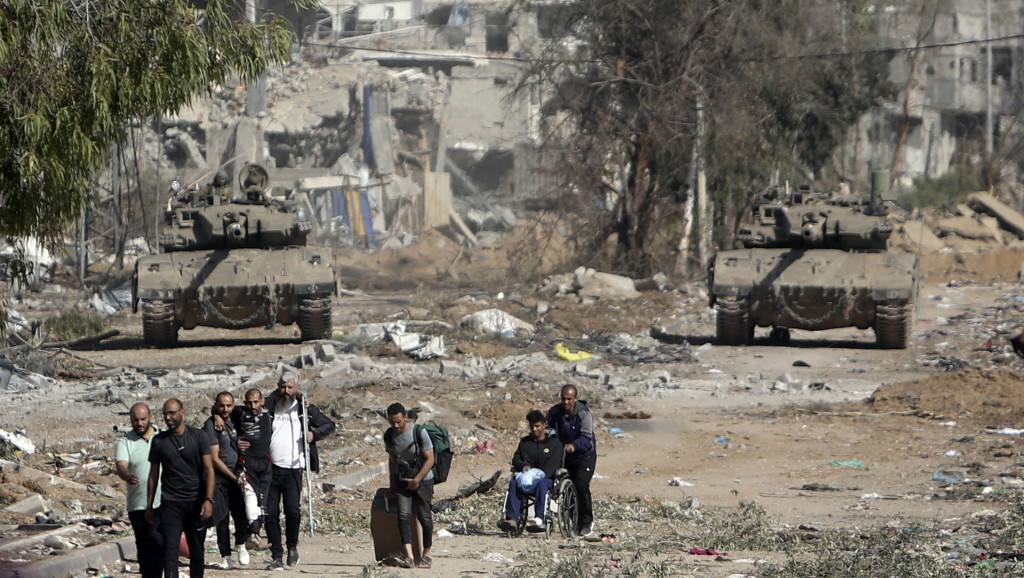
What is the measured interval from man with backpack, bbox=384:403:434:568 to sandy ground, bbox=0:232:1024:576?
0.28m

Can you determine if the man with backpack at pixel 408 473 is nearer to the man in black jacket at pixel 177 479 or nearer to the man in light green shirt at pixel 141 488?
the man in black jacket at pixel 177 479

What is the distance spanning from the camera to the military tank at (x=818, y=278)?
19.3 metres

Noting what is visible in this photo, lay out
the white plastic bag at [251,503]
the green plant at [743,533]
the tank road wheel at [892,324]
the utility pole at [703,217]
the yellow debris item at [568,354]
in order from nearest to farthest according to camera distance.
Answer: the white plastic bag at [251,503] → the green plant at [743,533] → the yellow debris item at [568,354] → the tank road wheel at [892,324] → the utility pole at [703,217]

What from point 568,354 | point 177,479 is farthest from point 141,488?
point 568,354

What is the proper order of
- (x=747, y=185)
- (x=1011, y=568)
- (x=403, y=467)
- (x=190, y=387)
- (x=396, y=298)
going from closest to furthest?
1. (x=1011, y=568)
2. (x=403, y=467)
3. (x=190, y=387)
4. (x=396, y=298)
5. (x=747, y=185)

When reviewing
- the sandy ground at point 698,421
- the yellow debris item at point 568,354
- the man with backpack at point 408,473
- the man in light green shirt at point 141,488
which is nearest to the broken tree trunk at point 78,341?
the sandy ground at point 698,421

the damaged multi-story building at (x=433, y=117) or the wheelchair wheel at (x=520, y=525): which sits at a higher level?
the damaged multi-story building at (x=433, y=117)

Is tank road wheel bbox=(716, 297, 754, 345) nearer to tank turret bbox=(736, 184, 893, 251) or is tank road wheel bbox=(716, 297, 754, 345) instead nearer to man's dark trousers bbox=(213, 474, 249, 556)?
tank turret bbox=(736, 184, 893, 251)

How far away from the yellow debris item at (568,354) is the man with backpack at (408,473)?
33.1 ft

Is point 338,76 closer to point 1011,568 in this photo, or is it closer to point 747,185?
point 747,185

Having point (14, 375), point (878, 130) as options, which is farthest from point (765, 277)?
point (878, 130)

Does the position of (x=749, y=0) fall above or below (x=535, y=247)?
above

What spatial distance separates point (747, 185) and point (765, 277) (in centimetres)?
1155

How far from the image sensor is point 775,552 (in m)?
8.95
